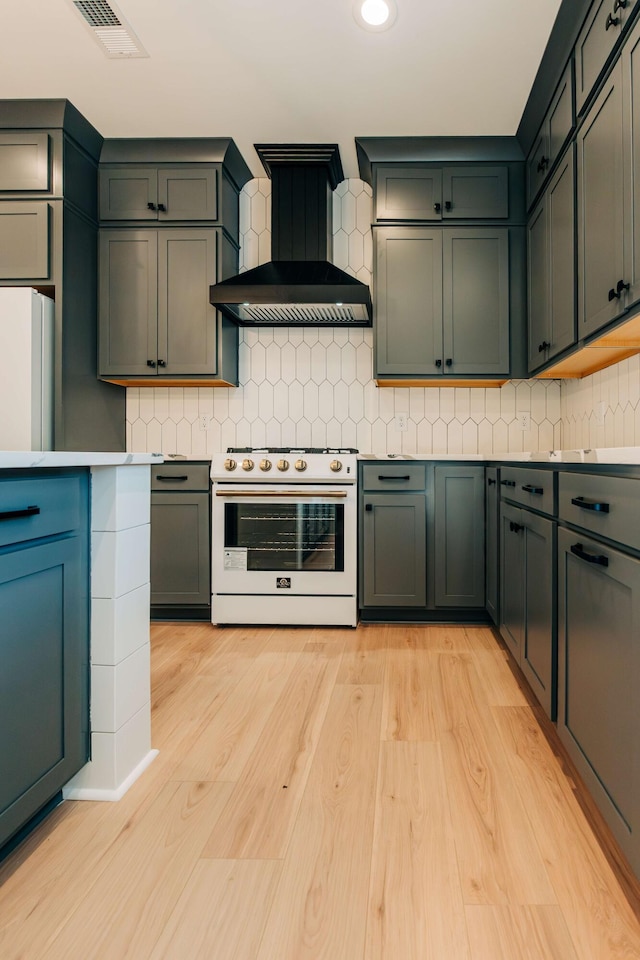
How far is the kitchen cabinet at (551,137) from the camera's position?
2.28 m

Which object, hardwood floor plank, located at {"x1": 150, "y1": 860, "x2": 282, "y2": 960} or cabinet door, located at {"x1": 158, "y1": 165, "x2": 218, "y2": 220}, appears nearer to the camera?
hardwood floor plank, located at {"x1": 150, "y1": 860, "x2": 282, "y2": 960}

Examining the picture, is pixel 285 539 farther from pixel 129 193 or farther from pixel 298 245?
pixel 129 193

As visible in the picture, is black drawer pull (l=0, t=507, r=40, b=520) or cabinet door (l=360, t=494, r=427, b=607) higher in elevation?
black drawer pull (l=0, t=507, r=40, b=520)

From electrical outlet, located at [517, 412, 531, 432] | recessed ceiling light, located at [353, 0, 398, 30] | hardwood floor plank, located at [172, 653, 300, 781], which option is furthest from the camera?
electrical outlet, located at [517, 412, 531, 432]

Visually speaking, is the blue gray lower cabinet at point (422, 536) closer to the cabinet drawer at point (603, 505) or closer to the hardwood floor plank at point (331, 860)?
the hardwood floor plank at point (331, 860)

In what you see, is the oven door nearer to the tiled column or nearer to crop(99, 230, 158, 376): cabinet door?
crop(99, 230, 158, 376): cabinet door

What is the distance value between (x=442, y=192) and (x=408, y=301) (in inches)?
24.0

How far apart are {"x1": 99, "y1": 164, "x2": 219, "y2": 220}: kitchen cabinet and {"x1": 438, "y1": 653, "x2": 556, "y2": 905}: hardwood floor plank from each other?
280 cm

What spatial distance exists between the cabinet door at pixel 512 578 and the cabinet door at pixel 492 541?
10cm

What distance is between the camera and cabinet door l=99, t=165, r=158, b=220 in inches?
126

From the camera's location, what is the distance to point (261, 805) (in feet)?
4.77

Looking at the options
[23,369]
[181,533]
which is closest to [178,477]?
[181,533]

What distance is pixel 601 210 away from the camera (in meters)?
1.95

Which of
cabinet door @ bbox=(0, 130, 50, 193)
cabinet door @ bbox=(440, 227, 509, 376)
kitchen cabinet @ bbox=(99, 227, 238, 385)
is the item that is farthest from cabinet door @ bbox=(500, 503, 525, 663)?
cabinet door @ bbox=(0, 130, 50, 193)
